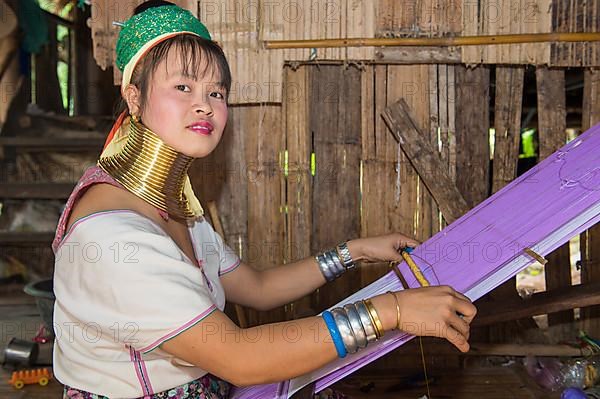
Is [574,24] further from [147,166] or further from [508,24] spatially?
[147,166]

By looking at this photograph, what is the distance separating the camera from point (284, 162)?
3.22m

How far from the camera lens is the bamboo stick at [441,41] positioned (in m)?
2.96

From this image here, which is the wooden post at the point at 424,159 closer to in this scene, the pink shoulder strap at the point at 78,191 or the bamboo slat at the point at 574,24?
the bamboo slat at the point at 574,24

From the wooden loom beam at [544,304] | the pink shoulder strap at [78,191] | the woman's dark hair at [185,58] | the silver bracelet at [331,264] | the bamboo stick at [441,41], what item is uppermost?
the bamboo stick at [441,41]

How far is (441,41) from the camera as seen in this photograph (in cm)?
302

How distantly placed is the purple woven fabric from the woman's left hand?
0.39 feet

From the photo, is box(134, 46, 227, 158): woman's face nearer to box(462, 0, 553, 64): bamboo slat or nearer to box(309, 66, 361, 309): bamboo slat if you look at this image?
box(309, 66, 361, 309): bamboo slat

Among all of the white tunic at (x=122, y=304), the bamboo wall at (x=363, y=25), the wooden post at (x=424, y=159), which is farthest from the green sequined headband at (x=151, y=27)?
the wooden post at (x=424, y=159)

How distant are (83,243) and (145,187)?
232 mm

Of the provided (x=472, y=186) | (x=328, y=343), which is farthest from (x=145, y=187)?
(x=472, y=186)

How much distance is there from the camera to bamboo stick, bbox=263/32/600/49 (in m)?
2.96

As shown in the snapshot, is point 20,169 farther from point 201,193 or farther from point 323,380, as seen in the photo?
point 323,380

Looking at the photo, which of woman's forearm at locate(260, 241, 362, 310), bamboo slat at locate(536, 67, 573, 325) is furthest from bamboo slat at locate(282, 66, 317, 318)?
bamboo slat at locate(536, 67, 573, 325)

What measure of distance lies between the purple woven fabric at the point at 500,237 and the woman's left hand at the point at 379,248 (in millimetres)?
117
